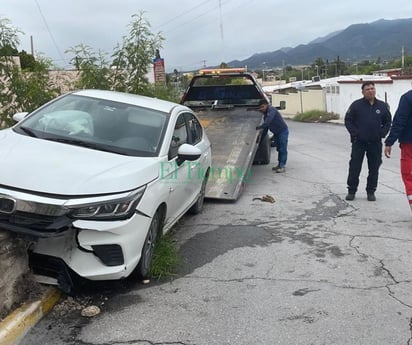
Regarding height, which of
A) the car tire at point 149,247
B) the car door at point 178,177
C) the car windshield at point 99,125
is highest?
the car windshield at point 99,125

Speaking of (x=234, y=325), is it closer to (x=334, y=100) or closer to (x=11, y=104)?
(x=11, y=104)

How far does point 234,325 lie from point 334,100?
38469 millimetres

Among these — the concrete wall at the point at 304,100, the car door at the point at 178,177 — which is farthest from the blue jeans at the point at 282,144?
the concrete wall at the point at 304,100

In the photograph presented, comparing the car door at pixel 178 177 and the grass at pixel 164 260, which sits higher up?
the car door at pixel 178 177

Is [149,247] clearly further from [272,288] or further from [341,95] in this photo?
[341,95]

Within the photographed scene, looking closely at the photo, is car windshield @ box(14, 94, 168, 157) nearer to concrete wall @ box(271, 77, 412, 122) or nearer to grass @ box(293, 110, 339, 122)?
concrete wall @ box(271, 77, 412, 122)

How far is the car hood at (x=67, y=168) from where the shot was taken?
3.97 m

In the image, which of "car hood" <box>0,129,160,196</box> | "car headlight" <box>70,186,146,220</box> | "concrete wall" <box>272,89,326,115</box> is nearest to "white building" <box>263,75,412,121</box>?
"concrete wall" <box>272,89,326,115</box>

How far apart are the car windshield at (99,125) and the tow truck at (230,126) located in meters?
2.81

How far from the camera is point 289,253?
573 cm

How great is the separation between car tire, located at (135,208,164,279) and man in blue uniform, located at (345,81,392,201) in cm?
416

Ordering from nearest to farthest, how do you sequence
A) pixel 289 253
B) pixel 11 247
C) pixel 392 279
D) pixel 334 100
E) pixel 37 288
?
pixel 11 247 < pixel 37 288 < pixel 392 279 < pixel 289 253 < pixel 334 100

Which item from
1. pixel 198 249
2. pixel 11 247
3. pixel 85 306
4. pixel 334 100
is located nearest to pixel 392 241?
pixel 198 249

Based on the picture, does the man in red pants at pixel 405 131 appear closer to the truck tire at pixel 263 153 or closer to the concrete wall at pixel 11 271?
the concrete wall at pixel 11 271
